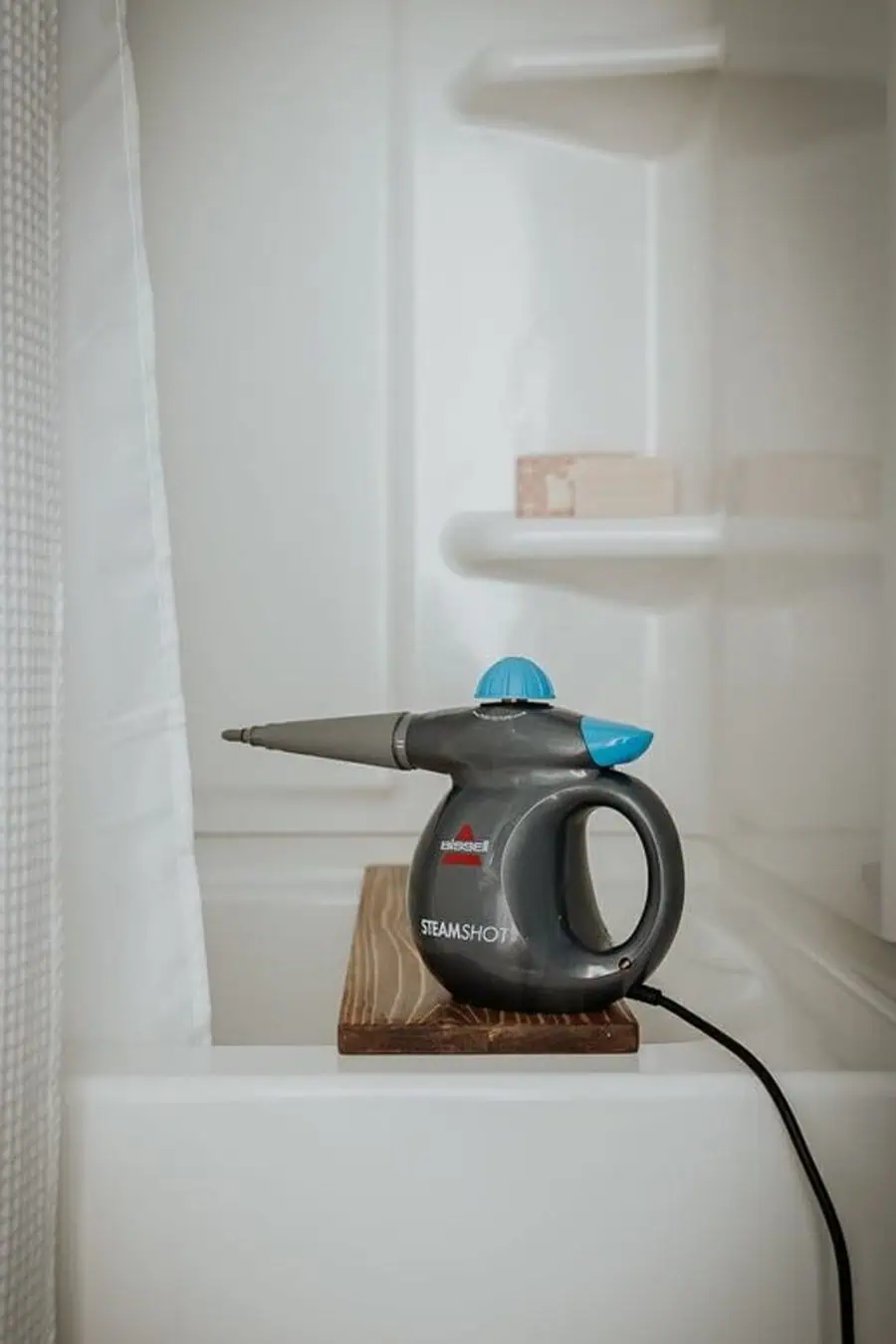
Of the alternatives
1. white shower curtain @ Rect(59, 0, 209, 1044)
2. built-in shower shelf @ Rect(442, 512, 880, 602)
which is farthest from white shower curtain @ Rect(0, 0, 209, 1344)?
built-in shower shelf @ Rect(442, 512, 880, 602)

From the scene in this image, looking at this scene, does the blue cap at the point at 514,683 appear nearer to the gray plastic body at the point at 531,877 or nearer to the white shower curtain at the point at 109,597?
the gray plastic body at the point at 531,877

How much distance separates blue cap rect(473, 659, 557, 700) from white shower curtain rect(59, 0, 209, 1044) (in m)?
0.19

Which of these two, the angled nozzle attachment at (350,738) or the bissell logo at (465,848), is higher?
the angled nozzle attachment at (350,738)

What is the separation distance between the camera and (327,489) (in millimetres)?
1520

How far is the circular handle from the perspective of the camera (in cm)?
77

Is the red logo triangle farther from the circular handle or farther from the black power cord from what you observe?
the black power cord

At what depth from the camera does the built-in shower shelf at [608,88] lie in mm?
1413

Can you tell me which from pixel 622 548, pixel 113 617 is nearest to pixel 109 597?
pixel 113 617

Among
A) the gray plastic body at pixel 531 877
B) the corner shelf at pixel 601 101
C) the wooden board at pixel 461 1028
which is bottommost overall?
the wooden board at pixel 461 1028

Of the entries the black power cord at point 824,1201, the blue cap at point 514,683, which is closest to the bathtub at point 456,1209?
the black power cord at point 824,1201

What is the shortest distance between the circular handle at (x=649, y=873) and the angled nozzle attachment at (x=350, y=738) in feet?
0.40

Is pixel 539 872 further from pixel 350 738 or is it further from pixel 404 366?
pixel 404 366

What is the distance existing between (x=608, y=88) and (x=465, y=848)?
40.6 inches

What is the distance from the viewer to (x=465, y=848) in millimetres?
789
